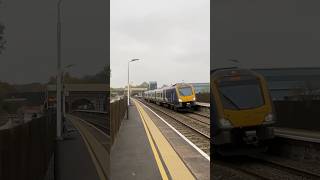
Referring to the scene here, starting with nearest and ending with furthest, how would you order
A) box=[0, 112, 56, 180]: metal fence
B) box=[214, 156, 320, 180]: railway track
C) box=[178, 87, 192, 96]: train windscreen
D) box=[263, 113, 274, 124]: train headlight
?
box=[0, 112, 56, 180]: metal fence
box=[214, 156, 320, 180]: railway track
box=[263, 113, 274, 124]: train headlight
box=[178, 87, 192, 96]: train windscreen

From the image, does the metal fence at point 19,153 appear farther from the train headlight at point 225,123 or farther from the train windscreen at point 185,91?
the train windscreen at point 185,91

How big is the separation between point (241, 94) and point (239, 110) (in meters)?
0.60

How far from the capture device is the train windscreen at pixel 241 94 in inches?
504

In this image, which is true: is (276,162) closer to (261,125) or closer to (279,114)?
(261,125)

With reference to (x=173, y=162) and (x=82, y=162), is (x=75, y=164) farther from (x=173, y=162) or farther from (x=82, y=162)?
(x=173, y=162)

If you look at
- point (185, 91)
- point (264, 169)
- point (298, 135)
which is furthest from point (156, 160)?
point (185, 91)

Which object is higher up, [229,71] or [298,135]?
[229,71]

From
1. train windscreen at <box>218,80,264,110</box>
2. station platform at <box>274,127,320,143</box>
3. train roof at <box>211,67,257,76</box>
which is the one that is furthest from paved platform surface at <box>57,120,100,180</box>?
station platform at <box>274,127,320,143</box>

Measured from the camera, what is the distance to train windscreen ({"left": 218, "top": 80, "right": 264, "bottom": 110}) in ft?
42.0

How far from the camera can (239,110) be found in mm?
12672

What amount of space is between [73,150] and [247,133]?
6697 millimetres

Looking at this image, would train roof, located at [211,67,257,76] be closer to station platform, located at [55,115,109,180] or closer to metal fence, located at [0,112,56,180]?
station platform, located at [55,115,109,180]

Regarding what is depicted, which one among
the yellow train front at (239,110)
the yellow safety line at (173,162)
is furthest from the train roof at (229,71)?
the yellow safety line at (173,162)

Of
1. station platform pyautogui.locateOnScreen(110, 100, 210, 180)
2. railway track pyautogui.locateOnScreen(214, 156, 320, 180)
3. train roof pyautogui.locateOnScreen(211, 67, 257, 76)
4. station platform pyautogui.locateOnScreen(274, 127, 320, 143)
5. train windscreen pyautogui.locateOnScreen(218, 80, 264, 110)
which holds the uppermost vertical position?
train roof pyautogui.locateOnScreen(211, 67, 257, 76)
